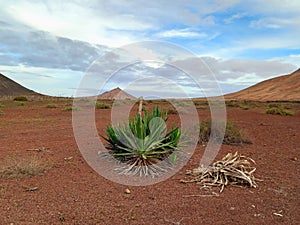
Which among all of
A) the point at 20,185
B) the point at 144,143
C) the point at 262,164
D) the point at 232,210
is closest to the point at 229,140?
the point at 262,164

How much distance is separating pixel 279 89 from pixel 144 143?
2647 inches

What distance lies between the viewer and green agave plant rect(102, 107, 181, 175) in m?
5.73

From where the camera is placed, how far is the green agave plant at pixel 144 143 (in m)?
5.73

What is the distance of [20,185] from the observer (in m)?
4.79

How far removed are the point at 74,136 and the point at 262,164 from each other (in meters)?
6.09

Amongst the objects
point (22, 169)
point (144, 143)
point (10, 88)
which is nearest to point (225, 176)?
point (144, 143)

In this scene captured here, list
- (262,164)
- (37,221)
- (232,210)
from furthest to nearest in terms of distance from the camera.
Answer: (262,164) < (232,210) < (37,221)

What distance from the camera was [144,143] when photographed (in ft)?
18.9

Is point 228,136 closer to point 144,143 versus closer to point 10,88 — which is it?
point 144,143

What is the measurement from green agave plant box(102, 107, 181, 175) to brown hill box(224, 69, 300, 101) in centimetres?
5398

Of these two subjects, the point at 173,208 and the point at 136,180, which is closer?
the point at 173,208

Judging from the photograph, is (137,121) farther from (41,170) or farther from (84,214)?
(84,214)

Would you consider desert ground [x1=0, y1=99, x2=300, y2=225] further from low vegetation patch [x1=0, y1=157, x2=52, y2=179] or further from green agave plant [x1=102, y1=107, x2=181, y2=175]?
green agave plant [x1=102, y1=107, x2=181, y2=175]

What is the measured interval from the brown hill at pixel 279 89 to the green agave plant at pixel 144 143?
54.0 meters
